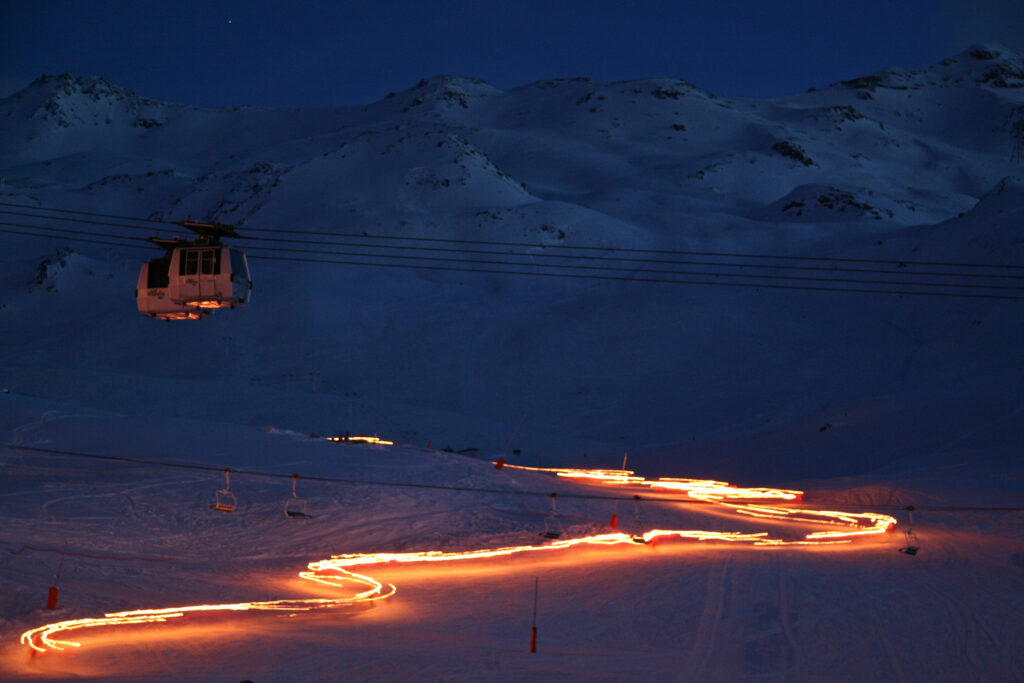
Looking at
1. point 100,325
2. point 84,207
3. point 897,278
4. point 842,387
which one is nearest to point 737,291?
point 897,278

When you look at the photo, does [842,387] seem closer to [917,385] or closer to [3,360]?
[917,385]

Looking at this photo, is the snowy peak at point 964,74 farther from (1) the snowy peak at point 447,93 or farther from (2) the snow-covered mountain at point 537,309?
(1) the snowy peak at point 447,93

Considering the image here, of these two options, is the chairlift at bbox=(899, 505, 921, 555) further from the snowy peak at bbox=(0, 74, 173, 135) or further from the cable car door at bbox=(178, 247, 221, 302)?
the snowy peak at bbox=(0, 74, 173, 135)

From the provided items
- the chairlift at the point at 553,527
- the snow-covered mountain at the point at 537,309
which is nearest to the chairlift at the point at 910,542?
the chairlift at the point at 553,527

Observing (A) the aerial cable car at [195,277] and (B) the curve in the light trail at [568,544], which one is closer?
(B) the curve in the light trail at [568,544]

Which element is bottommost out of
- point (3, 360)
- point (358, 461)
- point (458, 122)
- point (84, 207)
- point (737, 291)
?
point (358, 461)

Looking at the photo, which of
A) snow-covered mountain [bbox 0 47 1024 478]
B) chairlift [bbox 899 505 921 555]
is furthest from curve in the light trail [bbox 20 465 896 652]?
snow-covered mountain [bbox 0 47 1024 478]

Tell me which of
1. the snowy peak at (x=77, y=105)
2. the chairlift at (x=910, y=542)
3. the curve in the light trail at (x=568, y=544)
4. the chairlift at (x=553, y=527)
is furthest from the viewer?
the snowy peak at (x=77, y=105)
